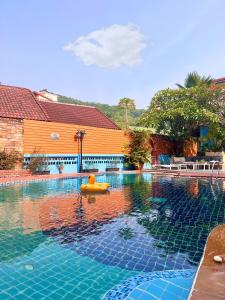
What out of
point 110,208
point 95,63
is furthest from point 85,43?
point 110,208

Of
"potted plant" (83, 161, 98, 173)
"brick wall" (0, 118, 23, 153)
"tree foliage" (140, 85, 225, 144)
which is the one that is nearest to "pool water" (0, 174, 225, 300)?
"brick wall" (0, 118, 23, 153)

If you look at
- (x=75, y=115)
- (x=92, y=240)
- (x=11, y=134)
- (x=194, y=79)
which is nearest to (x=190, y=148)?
(x=194, y=79)

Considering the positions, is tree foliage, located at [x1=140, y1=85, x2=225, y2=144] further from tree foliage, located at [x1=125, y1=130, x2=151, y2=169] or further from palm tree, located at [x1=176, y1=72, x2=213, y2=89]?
palm tree, located at [x1=176, y1=72, x2=213, y2=89]

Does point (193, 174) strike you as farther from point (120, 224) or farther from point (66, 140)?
point (120, 224)

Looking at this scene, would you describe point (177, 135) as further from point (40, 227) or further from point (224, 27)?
point (40, 227)

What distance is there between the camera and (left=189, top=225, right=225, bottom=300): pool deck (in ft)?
8.29

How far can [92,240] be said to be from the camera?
5477 mm

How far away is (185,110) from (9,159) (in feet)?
44.9

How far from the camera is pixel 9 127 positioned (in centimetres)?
1691

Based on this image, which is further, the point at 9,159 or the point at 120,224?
the point at 9,159

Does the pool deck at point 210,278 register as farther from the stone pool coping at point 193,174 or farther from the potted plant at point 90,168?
the potted plant at point 90,168

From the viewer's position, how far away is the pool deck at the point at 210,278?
2.53 metres

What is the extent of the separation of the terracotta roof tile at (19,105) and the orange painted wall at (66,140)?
1.69m

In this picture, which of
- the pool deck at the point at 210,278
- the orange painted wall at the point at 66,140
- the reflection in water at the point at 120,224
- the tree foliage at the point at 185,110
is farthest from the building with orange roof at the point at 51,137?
the pool deck at the point at 210,278
